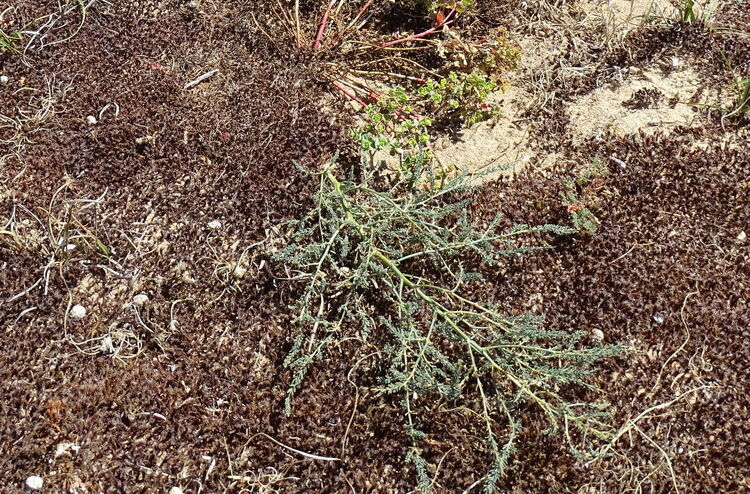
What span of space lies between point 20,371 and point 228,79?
84.9 inches

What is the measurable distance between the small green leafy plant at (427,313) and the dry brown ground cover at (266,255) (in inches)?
4.4

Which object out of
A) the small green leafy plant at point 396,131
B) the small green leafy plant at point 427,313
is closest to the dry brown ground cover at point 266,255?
the small green leafy plant at point 427,313

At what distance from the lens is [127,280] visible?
145 inches

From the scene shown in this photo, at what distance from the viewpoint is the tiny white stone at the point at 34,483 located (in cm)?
312

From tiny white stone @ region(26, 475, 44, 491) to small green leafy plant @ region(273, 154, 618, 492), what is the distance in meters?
1.24

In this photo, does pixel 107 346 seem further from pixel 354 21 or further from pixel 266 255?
pixel 354 21

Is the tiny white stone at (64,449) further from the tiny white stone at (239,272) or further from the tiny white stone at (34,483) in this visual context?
the tiny white stone at (239,272)

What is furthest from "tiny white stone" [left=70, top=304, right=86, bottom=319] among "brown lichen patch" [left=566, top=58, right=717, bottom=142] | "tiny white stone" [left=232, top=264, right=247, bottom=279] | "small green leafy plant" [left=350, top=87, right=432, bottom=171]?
"brown lichen patch" [left=566, top=58, right=717, bottom=142]

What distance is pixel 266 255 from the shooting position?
3746 mm

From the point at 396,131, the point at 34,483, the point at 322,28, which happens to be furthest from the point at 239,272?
the point at 322,28

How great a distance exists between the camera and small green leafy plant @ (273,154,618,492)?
3.18m

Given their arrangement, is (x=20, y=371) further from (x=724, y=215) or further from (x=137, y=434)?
(x=724, y=215)

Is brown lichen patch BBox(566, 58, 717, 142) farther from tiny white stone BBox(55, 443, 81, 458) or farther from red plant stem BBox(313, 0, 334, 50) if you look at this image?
tiny white stone BBox(55, 443, 81, 458)

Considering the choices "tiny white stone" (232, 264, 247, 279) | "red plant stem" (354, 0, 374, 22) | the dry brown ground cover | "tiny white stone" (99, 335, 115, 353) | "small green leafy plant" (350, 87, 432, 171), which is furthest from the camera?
"red plant stem" (354, 0, 374, 22)
